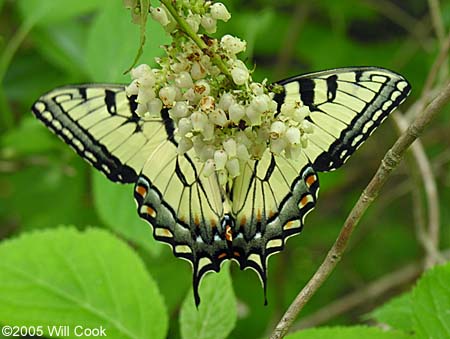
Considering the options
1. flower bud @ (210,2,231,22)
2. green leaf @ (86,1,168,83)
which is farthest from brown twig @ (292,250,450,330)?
flower bud @ (210,2,231,22)

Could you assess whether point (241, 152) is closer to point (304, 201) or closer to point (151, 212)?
point (304, 201)

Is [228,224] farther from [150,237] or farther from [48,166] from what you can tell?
[48,166]

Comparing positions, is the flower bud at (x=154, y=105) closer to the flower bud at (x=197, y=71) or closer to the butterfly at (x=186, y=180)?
the flower bud at (x=197, y=71)

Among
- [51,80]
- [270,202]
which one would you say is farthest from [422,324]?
[51,80]

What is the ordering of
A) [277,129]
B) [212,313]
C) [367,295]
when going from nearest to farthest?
[277,129]
[212,313]
[367,295]

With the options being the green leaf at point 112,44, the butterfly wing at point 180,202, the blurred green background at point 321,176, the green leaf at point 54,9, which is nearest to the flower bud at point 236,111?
the butterfly wing at point 180,202

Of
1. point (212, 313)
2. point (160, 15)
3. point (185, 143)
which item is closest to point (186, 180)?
point (212, 313)

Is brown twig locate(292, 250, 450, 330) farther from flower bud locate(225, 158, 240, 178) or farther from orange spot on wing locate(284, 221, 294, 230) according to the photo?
flower bud locate(225, 158, 240, 178)
